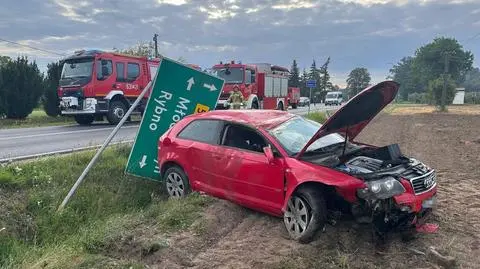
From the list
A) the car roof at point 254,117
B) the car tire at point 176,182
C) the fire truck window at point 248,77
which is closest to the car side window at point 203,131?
the car roof at point 254,117

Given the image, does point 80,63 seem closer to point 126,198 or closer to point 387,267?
point 126,198

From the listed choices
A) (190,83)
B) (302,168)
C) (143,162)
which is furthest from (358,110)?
(143,162)

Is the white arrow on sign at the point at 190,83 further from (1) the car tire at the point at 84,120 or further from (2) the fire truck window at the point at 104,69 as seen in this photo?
(1) the car tire at the point at 84,120

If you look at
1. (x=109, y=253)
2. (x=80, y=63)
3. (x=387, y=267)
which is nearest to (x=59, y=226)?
(x=109, y=253)

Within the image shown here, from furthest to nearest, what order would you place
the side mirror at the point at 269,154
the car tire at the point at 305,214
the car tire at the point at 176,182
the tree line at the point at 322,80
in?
the tree line at the point at 322,80 < the car tire at the point at 176,182 < the side mirror at the point at 269,154 < the car tire at the point at 305,214

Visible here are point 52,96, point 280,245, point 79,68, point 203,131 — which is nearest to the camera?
point 280,245

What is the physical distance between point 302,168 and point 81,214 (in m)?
4.03

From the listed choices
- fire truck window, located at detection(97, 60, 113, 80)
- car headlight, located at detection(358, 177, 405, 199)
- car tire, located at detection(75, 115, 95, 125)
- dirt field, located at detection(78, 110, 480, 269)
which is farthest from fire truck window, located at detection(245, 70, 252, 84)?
car headlight, located at detection(358, 177, 405, 199)

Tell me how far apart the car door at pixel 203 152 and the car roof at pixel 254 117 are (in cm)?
11

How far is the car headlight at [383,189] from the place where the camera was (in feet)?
16.0

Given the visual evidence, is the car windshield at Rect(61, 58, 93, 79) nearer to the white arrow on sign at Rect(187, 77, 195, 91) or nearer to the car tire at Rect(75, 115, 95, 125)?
the car tire at Rect(75, 115, 95, 125)

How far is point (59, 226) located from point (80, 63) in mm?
13733

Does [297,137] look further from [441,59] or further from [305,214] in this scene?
[441,59]

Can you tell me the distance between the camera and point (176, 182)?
24.2ft
